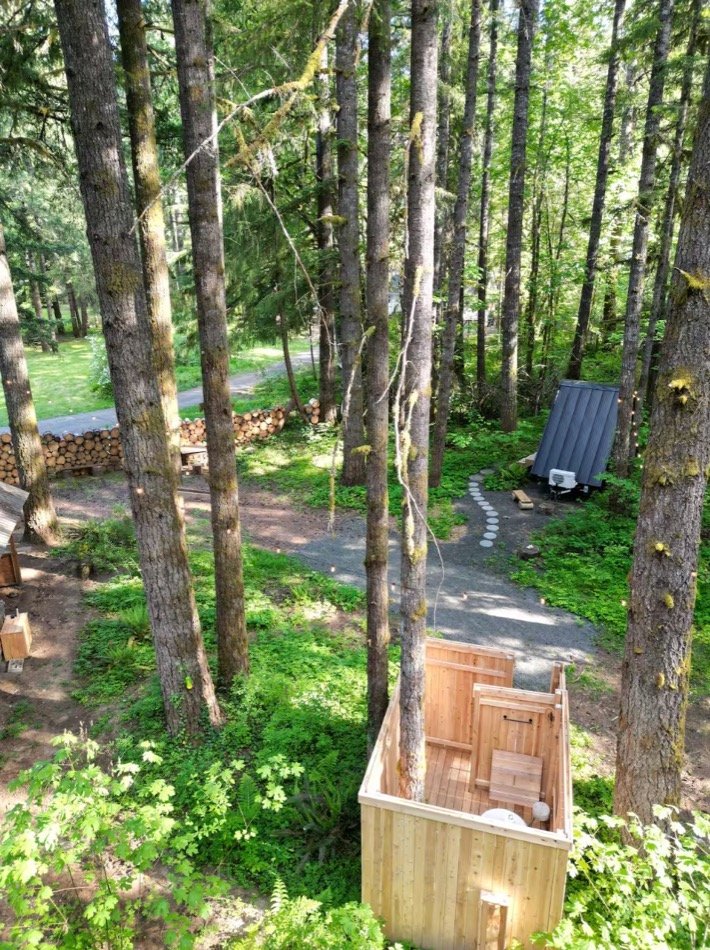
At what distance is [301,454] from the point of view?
15.4 meters

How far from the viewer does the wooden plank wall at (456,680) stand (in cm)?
619

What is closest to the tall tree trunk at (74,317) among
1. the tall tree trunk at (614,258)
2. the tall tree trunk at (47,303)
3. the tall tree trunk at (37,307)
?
the tall tree trunk at (47,303)

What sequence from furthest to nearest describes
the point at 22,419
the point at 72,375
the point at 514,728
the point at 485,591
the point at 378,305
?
the point at 72,375 → the point at 22,419 → the point at 485,591 → the point at 514,728 → the point at 378,305

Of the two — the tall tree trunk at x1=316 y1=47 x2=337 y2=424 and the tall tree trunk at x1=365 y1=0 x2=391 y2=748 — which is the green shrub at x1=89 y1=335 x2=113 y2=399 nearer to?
the tall tree trunk at x1=316 y1=47 x2=337 y2=424

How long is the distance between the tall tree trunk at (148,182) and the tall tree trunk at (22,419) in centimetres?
329

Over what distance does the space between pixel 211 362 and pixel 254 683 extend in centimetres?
368

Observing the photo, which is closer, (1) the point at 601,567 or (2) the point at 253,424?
(1) the point at 601,567

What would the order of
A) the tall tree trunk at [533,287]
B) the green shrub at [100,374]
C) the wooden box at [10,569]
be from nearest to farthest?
the wooden box at [10,569] < the tall tree trunk at [533,287] < the green shrub at [100,374]

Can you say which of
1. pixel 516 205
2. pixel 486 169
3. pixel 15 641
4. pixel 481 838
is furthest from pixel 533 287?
pixel 481 838

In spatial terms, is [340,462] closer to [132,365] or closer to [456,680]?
[456,680]

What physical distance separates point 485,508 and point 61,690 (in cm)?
826

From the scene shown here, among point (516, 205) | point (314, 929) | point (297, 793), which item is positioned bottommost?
point (297, 793)

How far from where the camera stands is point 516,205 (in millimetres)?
13516

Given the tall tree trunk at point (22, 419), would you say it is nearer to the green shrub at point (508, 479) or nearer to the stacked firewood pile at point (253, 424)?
the stacked firewood pile at point (253, 424)
